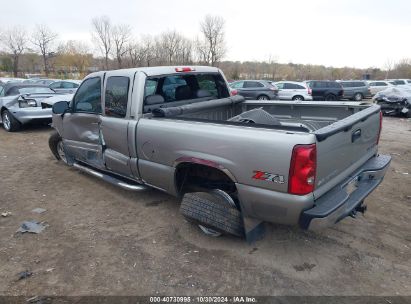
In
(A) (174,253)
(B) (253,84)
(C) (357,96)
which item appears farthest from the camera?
(C) (357,96)

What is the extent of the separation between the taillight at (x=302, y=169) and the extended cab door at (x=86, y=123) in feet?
9.89

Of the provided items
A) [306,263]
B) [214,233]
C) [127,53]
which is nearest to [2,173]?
[214,233]

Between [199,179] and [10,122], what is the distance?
8987mm

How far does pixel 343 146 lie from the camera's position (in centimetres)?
295

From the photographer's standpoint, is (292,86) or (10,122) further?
(292,86)

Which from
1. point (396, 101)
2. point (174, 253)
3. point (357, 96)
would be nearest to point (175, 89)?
point (174, 253)

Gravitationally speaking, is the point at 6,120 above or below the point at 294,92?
below

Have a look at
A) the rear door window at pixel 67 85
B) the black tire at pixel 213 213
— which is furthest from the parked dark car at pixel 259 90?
the black tire at pixel 213 213

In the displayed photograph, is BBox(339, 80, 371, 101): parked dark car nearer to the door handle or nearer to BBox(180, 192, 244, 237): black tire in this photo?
the door handle

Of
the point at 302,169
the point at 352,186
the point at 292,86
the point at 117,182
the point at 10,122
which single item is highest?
the point at 292,86

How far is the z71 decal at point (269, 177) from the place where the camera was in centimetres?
262

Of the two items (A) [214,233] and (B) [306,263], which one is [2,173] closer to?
(A) [214,233]

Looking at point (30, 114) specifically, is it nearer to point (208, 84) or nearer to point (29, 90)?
point (29, 90)

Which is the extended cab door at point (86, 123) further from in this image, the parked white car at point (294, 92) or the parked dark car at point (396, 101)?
the parked white car at point (294, 92)
